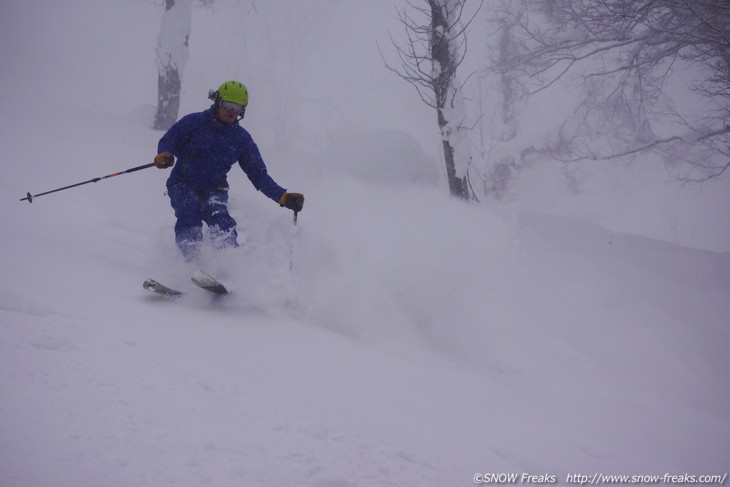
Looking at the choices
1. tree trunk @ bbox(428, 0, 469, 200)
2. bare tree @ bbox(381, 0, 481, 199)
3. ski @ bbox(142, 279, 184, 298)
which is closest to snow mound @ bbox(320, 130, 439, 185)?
bare tree @ bbox(381, 0, 481, 199)

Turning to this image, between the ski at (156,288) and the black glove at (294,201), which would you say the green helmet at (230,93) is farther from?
the ski at (156,288)

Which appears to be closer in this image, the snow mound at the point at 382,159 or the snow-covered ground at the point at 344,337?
the snow-covered ground at the point at 344,337

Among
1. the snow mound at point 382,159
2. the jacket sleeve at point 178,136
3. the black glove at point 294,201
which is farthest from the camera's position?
the snow mound at point 382,159

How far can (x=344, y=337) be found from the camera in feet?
11.0

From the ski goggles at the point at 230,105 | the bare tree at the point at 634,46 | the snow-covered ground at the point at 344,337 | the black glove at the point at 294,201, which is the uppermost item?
the bare tree at the point at 634,46

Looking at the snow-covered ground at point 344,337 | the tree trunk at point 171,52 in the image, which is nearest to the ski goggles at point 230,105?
the snow-covered ground at point 344,337

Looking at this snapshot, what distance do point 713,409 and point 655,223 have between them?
106 feet

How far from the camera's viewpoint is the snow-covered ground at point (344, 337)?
1.49 meters

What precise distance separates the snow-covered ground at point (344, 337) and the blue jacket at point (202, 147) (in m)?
0.77

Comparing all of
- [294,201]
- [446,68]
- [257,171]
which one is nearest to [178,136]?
[257,171]

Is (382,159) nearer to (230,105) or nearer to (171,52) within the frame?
(230,105)

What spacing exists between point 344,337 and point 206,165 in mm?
2159

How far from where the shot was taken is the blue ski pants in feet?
12.4

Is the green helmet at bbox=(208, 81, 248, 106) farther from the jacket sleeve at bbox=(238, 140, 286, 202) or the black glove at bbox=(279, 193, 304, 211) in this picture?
the black glove at bbox=(279, 193, 304, 211)
